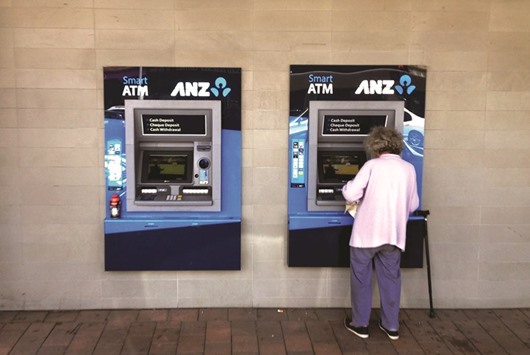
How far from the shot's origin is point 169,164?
15.3 feet

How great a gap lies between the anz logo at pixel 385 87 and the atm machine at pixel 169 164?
3.62 feet

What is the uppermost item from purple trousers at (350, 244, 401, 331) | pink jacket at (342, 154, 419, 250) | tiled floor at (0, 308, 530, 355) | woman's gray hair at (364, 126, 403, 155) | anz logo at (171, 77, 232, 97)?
anz logo at (171, 77, 232, 97)

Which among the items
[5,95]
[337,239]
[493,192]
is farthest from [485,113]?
[5,95]

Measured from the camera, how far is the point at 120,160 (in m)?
4.66

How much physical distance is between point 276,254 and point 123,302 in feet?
4.78

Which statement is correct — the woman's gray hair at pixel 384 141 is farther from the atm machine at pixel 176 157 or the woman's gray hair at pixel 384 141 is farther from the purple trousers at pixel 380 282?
the atm machine at pixel 176 157

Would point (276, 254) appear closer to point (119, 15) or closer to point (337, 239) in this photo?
point (337, 239)

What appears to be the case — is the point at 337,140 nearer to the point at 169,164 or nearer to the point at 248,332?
the point at 169,164

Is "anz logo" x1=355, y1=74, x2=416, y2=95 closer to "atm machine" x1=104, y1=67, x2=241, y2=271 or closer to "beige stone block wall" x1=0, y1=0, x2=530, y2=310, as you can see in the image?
"beige stone block wall" x1=0, y1=0, x2=530, y2=310

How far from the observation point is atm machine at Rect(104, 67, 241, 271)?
4605 mm

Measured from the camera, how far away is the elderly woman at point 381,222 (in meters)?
4.20

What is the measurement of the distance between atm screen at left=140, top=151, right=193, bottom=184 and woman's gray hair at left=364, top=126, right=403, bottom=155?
1.56 m

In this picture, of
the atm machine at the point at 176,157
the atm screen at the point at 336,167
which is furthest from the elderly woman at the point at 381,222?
the atm machine at the point at 176,157

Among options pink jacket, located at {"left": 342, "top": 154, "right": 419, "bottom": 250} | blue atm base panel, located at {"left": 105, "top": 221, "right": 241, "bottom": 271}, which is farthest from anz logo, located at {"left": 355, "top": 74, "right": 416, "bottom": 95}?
blue atm base panel, located at {"left": 105, "top": 221, "right": 241, "bottom": 271}
